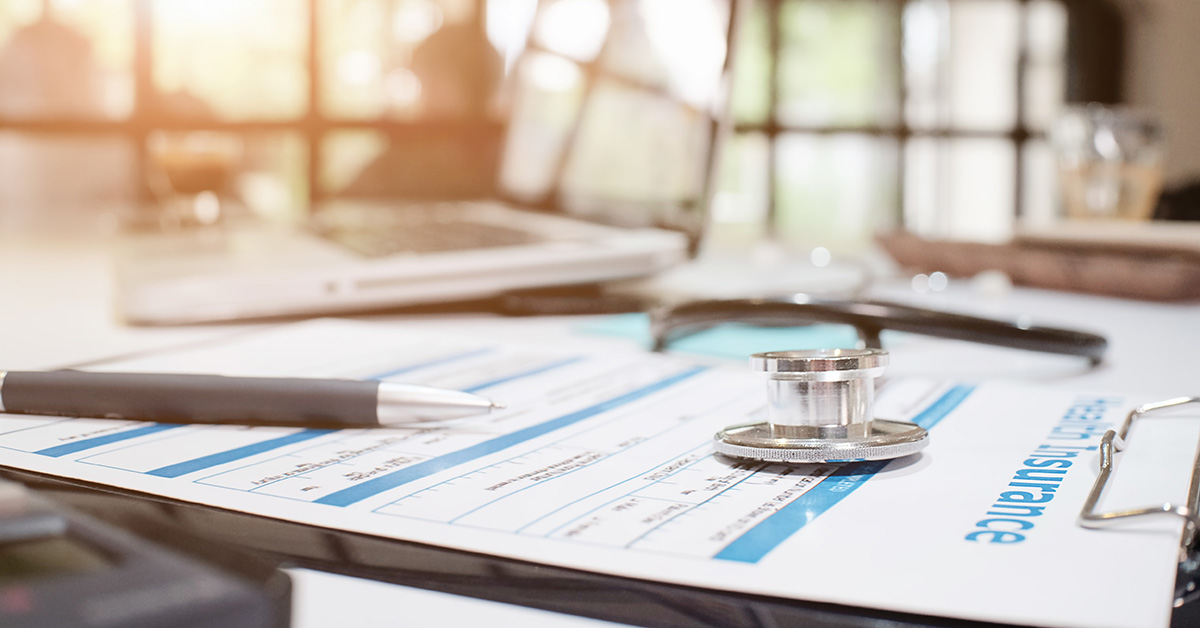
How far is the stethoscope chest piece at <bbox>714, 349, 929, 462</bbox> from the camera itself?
11.4 inches

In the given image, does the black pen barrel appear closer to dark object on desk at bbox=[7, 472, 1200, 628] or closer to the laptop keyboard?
dark object on desk at bbox=[7, 472, 1200, 628]

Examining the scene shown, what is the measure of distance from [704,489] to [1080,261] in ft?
2.27

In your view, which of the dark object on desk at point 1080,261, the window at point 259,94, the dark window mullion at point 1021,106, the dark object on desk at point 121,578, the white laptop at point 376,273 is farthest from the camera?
the dark window mullion at point 1021,106

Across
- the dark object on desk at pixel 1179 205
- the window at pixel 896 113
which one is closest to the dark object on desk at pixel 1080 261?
the dark object on desk at pixel 1179 205

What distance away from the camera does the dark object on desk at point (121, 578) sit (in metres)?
0.16

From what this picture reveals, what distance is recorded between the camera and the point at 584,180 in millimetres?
1013

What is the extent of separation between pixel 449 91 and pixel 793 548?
4.42 meters

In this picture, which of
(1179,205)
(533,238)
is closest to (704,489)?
(533,238)

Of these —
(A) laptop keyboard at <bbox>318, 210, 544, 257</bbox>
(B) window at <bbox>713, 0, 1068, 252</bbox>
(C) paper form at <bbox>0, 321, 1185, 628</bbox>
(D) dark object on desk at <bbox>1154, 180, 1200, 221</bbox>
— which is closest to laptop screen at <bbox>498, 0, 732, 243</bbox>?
(A) laptop keyboard at <bbox>318, 210, 544, 257</bbox>

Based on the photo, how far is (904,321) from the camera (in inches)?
19.2

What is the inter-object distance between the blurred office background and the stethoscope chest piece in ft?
1.54

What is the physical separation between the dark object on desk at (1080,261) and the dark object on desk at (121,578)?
2.59 feet

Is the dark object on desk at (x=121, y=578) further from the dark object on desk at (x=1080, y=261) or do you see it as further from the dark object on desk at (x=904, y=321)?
the dark object on desk at (x=1080, y=261)

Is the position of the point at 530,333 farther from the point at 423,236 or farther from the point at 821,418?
the point at 821,418
